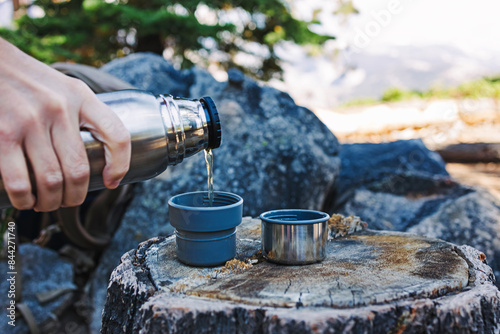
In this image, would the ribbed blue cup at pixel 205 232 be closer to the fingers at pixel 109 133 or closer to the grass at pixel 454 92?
the fingers at pixel 109 133

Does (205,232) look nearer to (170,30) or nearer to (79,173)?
(79,173)

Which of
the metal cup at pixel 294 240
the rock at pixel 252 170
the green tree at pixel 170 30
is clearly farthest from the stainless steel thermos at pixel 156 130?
the green tree at pixel 170 30

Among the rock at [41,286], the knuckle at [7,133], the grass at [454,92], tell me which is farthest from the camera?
the grass at [454,92]

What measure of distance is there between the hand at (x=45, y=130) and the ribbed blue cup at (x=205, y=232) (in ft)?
1.18

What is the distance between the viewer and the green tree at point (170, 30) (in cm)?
551

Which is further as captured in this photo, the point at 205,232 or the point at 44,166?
the point at 205,232

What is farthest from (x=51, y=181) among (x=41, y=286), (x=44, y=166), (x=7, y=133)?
(x=41, y=286)

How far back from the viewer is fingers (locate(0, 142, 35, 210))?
2.98ft

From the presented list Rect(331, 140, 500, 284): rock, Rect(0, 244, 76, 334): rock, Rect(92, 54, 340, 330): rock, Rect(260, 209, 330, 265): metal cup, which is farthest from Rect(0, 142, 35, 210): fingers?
Rect(331, 140, 500, 284): rock

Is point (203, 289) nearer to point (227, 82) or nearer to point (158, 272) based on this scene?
point (158, 272)

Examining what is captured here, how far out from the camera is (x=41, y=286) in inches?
106

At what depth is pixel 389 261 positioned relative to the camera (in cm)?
138

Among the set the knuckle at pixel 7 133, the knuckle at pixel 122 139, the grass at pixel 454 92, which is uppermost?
the grass at pixel 454 92

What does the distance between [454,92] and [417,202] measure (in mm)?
10672
